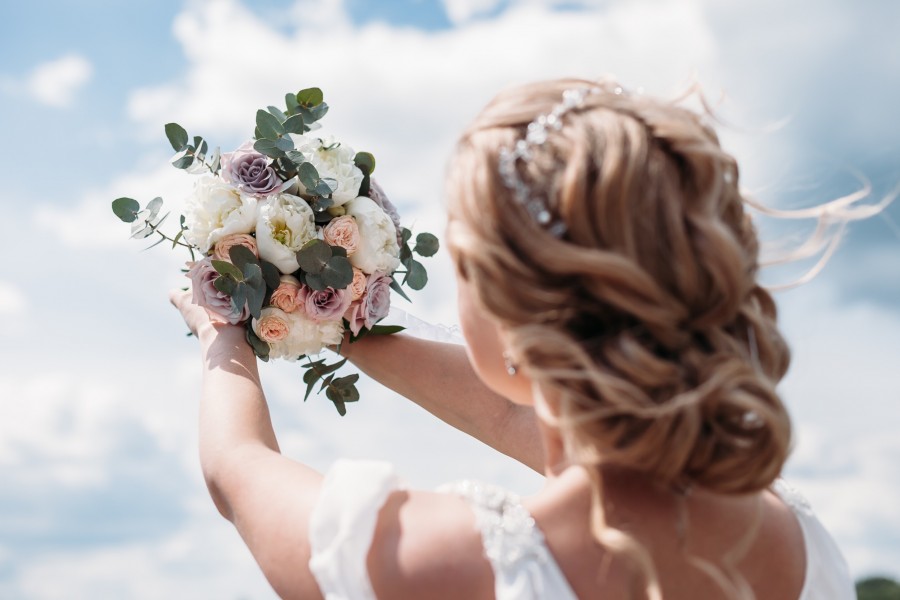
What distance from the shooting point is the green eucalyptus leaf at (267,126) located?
3514 mm

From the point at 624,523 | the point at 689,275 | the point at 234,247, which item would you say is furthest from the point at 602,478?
the point at 234,247

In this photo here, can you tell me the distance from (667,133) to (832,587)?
1417 mm

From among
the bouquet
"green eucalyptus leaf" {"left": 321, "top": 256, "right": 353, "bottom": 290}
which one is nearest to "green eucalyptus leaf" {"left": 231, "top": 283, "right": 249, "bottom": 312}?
the bouquet

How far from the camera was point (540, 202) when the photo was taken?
2137 millimetres

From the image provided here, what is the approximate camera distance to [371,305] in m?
3.63

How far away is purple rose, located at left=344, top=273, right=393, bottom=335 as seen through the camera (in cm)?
361

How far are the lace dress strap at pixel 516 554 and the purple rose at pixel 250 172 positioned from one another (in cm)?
160

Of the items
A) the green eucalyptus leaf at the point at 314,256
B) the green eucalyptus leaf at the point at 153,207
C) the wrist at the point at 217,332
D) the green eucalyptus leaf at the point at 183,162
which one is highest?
the green eucalyptus leaf at the point at 183,162

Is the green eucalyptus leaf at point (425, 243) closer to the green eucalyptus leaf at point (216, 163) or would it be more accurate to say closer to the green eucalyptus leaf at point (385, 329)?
the green eucalyptus leaf at point (385, 329)

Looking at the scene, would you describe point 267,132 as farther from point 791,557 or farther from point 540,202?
point 791,557

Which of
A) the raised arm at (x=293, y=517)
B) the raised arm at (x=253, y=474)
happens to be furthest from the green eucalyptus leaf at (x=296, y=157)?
the raised arm at (x=293, y=517)

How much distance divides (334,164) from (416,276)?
0.56 meters

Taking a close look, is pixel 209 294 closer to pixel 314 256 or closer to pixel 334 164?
pixel 314 256

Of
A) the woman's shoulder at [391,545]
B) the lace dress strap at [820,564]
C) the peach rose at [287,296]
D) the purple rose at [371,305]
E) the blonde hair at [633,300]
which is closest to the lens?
the blonde hair at [633,300]
